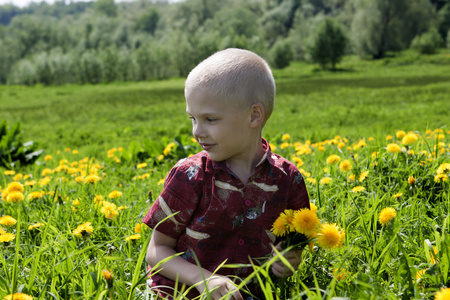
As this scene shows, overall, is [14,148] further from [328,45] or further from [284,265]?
[328,45]

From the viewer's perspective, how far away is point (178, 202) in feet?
5.57

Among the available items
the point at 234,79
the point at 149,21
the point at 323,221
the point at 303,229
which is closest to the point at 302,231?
the point at 303,229

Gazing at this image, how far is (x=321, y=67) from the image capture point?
2121 inches

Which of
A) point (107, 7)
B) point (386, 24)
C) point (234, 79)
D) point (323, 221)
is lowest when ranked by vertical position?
point (323, 221)

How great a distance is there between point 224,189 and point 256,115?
0.33 m

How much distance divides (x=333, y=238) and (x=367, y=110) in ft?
36.6

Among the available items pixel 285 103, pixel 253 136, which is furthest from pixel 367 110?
pixel 253 136

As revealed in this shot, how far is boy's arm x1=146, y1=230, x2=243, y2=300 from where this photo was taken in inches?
58.0

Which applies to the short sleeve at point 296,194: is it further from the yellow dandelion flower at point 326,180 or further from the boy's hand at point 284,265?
the yellow dandelion flower at point 326,180

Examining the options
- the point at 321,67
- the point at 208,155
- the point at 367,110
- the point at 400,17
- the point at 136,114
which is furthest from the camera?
the point at 400,17

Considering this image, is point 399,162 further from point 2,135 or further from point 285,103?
point 285,103

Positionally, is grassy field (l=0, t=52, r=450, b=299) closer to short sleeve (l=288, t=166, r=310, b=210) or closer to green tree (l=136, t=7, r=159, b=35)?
short sleeve (l=288, t=166, r=310, b=210)

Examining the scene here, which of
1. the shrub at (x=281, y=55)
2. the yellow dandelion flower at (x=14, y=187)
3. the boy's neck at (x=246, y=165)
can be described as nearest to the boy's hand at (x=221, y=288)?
the boy's neck at (x=246, y=165)

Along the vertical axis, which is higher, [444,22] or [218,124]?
[444,22]
